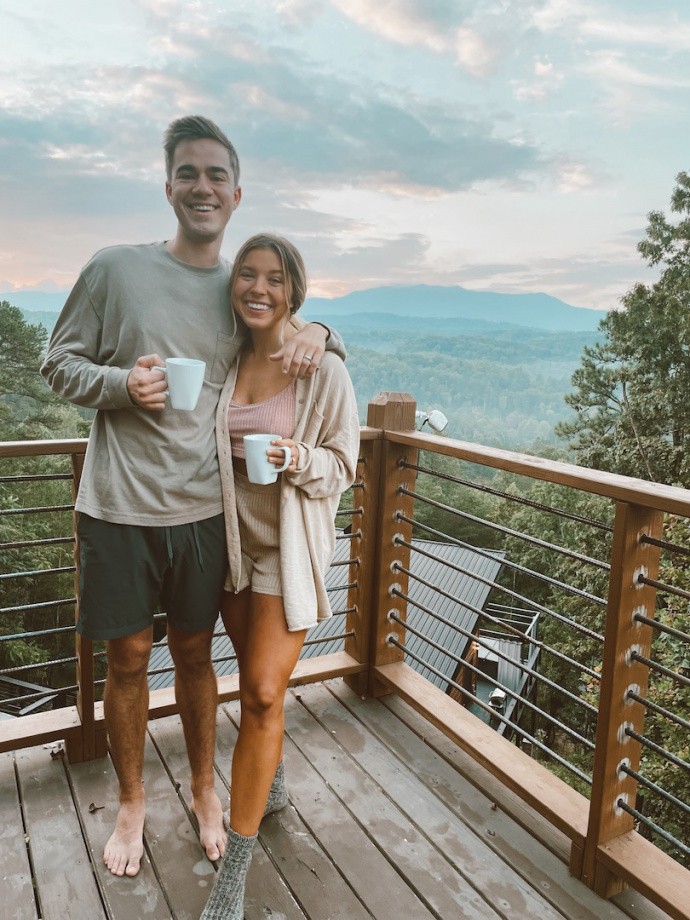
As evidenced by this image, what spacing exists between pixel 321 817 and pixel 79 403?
137 cm

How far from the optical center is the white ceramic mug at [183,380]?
4.63 feet

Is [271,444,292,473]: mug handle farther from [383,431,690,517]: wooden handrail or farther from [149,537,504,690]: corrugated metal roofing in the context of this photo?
[149,537,504,690]: corrugated metal roofing

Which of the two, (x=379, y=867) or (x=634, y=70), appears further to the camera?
(x=634, y=70)

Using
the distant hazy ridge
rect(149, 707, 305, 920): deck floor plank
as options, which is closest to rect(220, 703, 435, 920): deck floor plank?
rect(149, 707, 305, 920): deck floor plank

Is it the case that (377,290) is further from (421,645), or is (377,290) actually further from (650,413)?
(421,645)

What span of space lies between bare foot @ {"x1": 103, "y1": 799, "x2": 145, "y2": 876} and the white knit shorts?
0.76 meters

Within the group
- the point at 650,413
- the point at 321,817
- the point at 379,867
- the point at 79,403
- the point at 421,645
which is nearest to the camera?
the point at 79,403

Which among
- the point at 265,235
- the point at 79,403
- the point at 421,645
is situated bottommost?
the point at 421,645

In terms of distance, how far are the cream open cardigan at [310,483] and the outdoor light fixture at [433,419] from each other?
3.36ft

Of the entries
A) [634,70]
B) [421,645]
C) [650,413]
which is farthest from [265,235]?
[634,70]

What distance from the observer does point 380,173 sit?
5847 cm

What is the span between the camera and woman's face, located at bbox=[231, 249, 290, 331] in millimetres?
1567

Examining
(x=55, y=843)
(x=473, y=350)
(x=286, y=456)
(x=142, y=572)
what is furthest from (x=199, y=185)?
(x=473, y=350)

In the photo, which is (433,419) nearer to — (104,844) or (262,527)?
(262,527)
